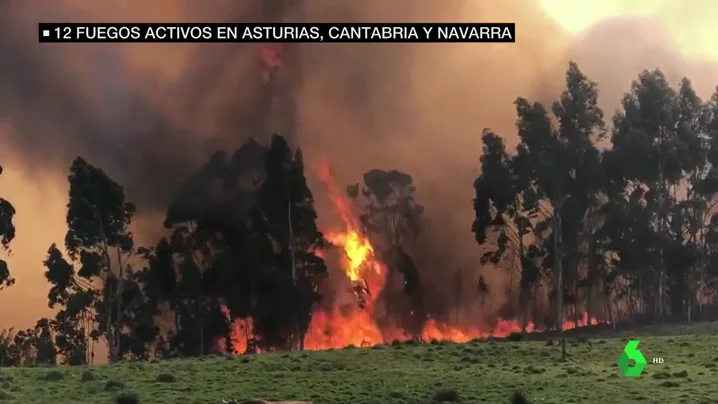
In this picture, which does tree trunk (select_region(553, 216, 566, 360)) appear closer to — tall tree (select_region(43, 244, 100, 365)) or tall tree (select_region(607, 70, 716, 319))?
tall tree (select_region(607, 70, 716, 319))

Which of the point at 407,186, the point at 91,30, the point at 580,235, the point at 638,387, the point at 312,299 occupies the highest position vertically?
the point at 91,30

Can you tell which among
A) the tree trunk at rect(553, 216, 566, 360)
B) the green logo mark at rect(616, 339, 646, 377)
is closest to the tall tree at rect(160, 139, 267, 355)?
the tree trunk at rect(553, 216, 566, 360)

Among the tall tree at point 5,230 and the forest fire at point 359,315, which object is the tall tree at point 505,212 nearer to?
the forest fire at point 359,315

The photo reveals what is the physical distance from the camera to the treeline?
6494cm

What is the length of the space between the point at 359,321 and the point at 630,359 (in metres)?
34.8

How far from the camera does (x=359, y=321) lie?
7325 cm

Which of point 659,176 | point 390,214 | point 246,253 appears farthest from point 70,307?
point 659,176

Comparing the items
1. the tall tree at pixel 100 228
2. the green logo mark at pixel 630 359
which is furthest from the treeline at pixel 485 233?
the green logo mark at pixel 630 359

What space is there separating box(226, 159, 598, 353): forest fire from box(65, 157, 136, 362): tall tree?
12.3 meters

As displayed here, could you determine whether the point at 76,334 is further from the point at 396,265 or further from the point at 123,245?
the point at 396,265

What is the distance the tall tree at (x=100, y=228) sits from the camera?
206 ft

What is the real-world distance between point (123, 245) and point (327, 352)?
25.8 m

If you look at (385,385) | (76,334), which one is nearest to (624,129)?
(385,385)

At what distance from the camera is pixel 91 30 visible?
151 ft
